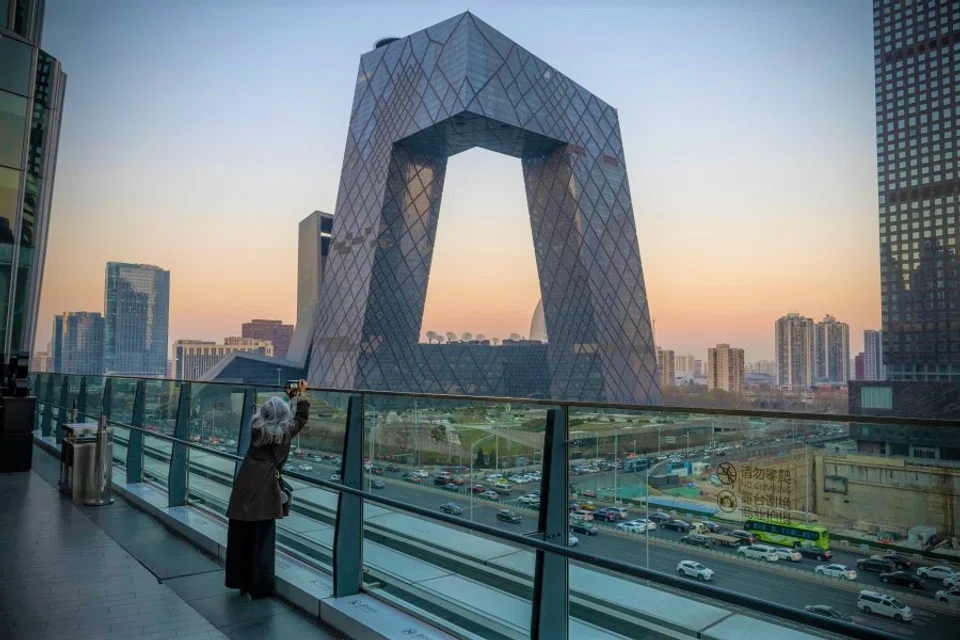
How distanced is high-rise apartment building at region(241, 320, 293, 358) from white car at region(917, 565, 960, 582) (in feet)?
440

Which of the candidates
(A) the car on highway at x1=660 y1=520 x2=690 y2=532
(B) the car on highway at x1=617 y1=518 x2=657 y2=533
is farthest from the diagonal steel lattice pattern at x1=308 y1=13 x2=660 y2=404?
(A) the car on highway at x1=660 y1=520 x2=690 y2=532

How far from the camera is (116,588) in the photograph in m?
4.62

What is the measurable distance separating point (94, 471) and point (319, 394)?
4695mm

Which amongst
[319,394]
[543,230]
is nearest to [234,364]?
[543,230]

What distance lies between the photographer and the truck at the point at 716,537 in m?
2.18

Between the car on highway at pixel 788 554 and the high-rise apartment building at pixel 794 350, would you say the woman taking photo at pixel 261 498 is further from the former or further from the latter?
the high-rise apartment building at pixel 794 350

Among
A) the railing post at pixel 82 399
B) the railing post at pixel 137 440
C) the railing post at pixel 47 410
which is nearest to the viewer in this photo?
the railing post at pixel 137 440

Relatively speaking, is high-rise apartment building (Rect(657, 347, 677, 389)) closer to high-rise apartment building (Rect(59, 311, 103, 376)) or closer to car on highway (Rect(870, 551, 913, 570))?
high-rise apartment building (Rect(59, 311, 103, 376))

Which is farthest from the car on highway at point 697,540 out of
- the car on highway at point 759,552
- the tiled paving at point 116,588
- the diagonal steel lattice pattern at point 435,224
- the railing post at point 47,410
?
the diagonal steel lattice pattern at point 435,224

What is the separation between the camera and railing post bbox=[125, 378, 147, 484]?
27.0ft

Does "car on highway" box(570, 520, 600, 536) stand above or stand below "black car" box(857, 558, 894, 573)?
below

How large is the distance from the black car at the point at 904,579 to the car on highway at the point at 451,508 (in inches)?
75.8

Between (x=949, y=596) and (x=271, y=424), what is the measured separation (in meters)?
3.63

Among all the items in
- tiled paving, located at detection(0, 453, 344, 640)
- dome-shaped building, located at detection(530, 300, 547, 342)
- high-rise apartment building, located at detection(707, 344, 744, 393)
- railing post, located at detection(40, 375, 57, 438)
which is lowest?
tiled paving, located at detection(0, 453, 344, 640)
